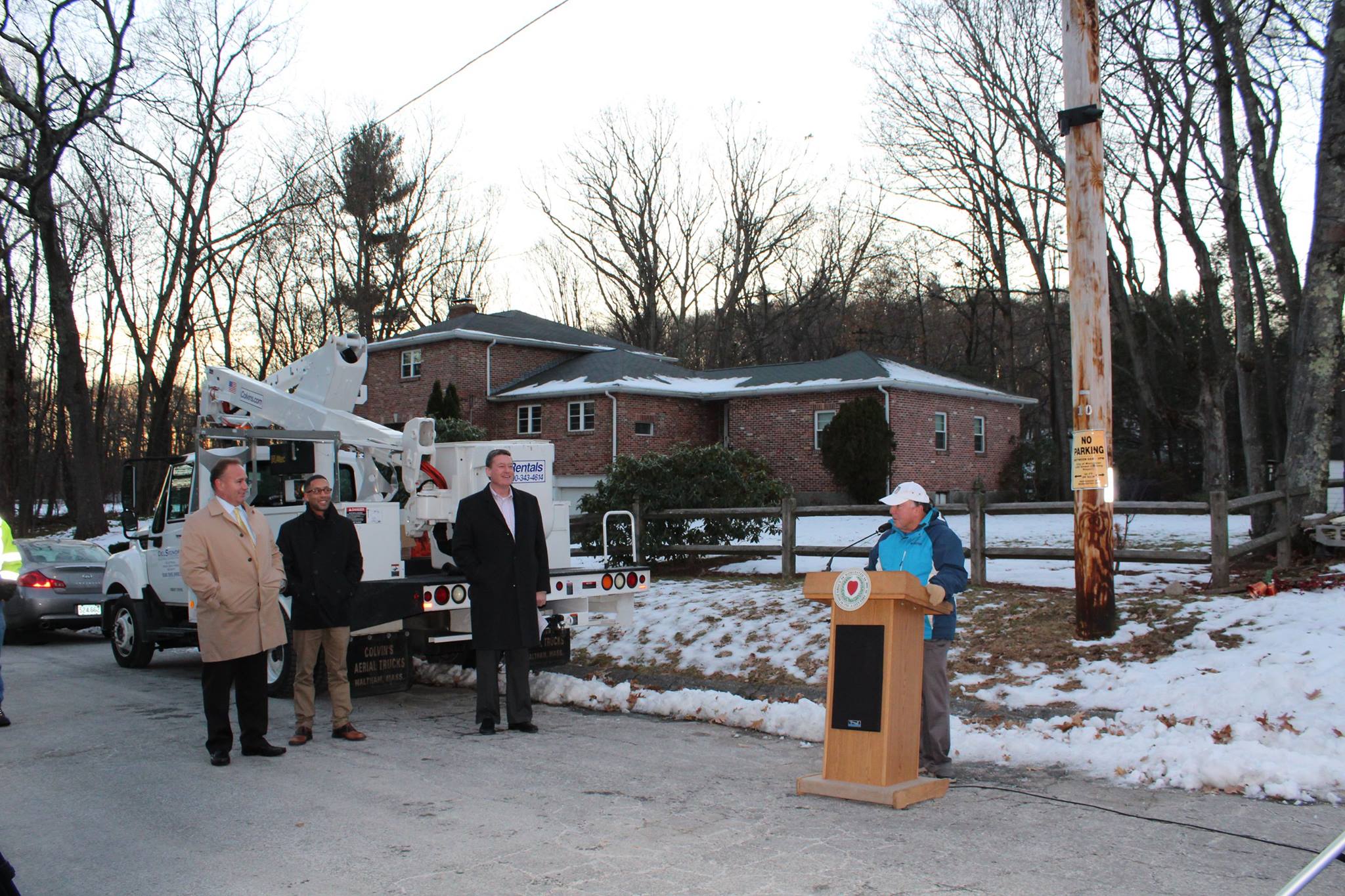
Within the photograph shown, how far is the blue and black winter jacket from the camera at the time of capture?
641cm

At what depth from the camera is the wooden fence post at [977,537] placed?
12.3 m

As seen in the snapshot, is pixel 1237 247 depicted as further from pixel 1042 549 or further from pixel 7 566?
pixel 7 566

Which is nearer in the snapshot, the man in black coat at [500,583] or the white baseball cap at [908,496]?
the white baseball cap at [908,496]

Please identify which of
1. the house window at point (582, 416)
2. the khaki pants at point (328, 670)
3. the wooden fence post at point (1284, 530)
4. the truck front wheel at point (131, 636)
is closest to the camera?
the khaki pants at point (328, 670)

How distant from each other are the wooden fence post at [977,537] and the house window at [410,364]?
29.4 meters

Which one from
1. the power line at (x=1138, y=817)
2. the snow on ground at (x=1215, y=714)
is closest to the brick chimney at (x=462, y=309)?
the snow on ground at (x=1215, y=714)

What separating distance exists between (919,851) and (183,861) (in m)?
3.37

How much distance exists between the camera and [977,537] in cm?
1247

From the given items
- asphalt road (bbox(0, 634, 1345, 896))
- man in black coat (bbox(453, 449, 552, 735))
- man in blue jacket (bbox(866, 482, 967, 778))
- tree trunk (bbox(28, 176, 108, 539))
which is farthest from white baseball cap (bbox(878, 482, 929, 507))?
tree trunk (bbox(28, 176, 108, 539))

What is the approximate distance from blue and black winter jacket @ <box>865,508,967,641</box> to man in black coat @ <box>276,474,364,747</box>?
12.5 feet

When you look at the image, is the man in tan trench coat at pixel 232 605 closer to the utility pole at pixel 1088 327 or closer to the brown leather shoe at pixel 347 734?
the brown leather shoe at pixel 347 734

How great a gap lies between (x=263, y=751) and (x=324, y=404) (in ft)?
16.2

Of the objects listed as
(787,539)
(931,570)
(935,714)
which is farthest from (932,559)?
(787,539)

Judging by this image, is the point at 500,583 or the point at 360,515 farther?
the point at 360,515
